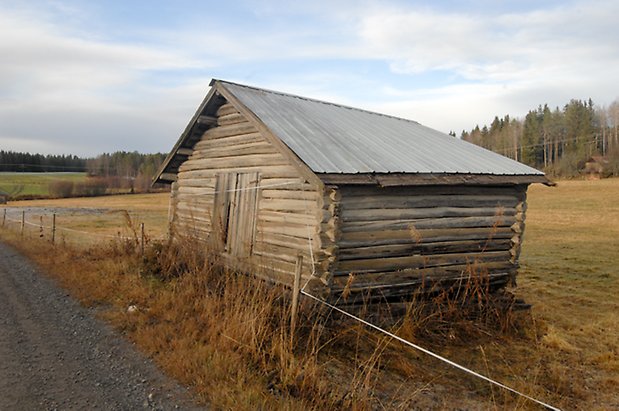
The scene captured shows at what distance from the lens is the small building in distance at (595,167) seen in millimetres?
62094

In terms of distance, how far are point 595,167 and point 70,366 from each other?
246 ft

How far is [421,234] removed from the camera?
9062mm

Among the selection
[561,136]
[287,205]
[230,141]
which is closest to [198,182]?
[230,141]

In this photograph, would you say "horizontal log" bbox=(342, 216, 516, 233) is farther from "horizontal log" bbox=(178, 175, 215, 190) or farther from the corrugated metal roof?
"horizontal log" bbox=(178, 175, 215, 190)

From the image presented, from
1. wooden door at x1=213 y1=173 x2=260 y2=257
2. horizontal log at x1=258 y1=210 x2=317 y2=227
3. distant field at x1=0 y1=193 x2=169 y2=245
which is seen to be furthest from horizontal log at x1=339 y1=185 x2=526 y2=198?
distant field at x1=0 y1=193 x2=169 y2=245

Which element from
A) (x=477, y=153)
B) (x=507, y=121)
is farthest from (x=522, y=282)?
(x=507, y=121)

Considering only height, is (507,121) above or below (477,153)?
above

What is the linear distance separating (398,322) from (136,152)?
12893cm

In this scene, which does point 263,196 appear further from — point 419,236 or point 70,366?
point 70,366

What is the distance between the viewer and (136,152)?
125250mm

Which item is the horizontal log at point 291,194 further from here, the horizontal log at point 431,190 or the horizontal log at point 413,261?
the horizontal log at point 413,261

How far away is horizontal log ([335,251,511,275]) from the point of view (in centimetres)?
824

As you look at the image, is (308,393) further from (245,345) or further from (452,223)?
(452,223)

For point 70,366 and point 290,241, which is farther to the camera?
point 290,241
